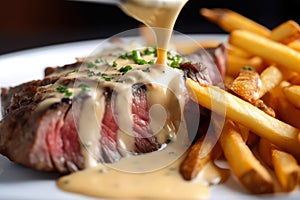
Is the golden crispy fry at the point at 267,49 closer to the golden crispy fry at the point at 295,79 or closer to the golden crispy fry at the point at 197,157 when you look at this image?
the golden crispy fry at the point at 295,79

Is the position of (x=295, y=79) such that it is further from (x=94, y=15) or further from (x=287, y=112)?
(x=94, y=15)

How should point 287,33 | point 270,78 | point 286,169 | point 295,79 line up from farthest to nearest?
1. point 287,33
2. point 295,79
3. point 270,78
4. point 286,169

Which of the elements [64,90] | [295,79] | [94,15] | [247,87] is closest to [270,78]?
[295,79]

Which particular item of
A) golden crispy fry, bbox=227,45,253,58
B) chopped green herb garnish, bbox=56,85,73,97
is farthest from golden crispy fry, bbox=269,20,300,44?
chopped green herb garnish, bbox=56,85,73,97

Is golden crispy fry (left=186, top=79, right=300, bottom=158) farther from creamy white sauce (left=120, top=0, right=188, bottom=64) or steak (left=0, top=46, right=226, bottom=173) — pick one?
creamy white sauce (left=120, top=0, right=188, bottom=64)

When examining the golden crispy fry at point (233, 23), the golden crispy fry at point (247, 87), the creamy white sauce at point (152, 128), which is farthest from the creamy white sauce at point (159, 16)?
the golden crispy fry at point (233, 23)
